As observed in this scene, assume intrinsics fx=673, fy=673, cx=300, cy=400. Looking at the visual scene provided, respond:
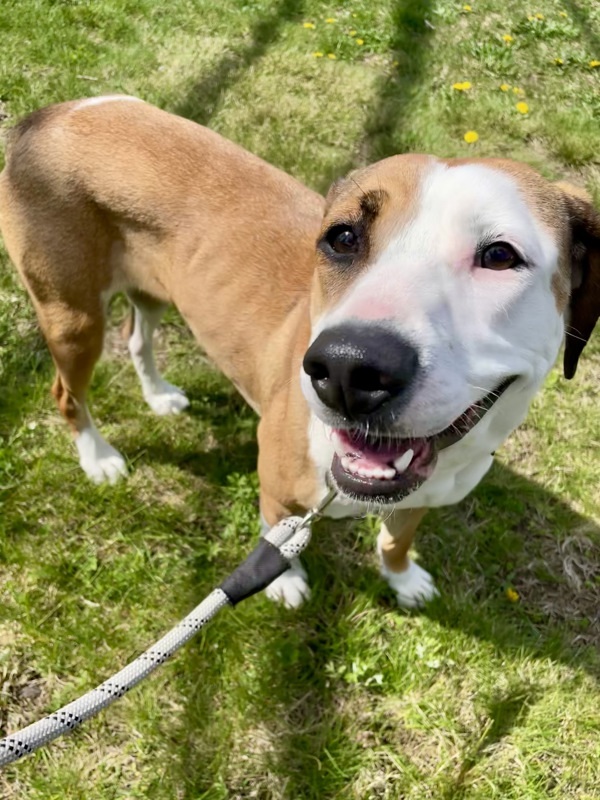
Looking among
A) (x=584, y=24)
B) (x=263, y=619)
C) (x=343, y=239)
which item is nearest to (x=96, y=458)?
(x=263, y=619)

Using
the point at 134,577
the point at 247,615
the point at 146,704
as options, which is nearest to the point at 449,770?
the point at 247,615

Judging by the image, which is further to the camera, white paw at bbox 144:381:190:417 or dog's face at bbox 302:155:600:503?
white paw at bbox 144:381:190:417

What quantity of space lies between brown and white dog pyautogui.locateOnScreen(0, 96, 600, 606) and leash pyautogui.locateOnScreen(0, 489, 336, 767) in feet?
0.69

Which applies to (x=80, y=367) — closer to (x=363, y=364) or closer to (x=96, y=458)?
(x=96, y=458)

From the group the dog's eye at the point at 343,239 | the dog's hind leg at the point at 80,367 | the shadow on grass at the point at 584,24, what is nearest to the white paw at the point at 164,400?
the dog's hind leg at the point at 80,367

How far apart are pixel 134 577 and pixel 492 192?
2.29 metres

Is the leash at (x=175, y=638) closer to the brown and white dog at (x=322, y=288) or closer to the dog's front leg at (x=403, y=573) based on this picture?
the brown and white dog at (x=322, y=288)

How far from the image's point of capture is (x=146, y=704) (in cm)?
277

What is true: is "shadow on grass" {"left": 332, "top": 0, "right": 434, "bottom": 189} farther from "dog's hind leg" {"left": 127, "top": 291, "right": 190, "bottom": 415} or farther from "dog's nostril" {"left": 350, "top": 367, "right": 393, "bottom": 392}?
"dog's nostril" {"left": 350, "top": 367, "right": 393, "bottom": 392}

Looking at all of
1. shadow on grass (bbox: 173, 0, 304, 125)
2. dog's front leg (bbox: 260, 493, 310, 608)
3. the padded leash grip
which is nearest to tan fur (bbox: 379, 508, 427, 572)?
dog's front leg (bbox: 260, 493, 310, 608)

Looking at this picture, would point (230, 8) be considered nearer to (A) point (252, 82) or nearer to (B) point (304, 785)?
(A) point (252, 82)

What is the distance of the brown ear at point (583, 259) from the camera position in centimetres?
199

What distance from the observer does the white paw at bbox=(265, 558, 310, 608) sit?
10.0 ft

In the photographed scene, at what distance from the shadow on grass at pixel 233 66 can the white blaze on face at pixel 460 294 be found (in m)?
3.59
